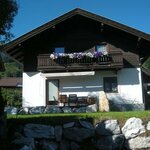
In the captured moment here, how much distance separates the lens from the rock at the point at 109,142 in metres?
14.7

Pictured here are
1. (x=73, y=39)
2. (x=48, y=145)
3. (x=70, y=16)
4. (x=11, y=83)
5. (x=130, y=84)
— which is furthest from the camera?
(x=11, y=83)

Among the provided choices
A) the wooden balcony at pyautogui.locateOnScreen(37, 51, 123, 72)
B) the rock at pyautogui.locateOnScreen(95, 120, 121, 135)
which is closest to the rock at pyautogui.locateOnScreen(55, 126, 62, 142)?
the rock at pyautogui.locateOnScreen(95, 120, 121, 135)

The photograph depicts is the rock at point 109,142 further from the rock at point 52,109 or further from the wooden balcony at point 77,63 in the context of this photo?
the wooden balcony at point 77,63

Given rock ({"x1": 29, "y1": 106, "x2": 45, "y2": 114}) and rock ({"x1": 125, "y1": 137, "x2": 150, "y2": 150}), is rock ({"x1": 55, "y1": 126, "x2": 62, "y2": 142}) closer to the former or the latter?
rock ({"x1": 125, "y1": 137, "x2": 150, "y2": 150})

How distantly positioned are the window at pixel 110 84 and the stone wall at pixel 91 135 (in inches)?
401

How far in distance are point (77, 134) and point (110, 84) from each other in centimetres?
1117

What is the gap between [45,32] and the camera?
25.8m

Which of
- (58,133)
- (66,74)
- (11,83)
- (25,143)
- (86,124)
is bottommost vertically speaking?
(25,143)

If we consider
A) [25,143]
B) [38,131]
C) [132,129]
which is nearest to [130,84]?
[132,129]

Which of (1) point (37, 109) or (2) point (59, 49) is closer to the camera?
(1) point (37, 109)

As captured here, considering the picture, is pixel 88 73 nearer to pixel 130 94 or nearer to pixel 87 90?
pixel 87 90

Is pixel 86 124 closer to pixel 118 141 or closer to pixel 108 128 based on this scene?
pixel 108 128

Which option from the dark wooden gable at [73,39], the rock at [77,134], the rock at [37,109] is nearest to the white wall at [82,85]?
the dark wooden gable at [73,39]

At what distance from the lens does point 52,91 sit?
84.7ft
